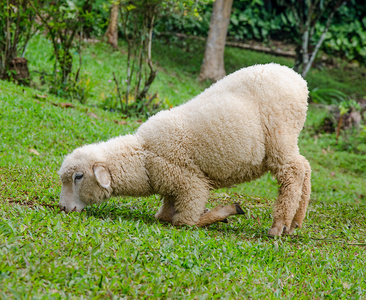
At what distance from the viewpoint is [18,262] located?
281 cm

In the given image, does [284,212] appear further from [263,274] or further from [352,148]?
[352,148]

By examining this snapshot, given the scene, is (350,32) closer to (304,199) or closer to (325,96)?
(325,96)

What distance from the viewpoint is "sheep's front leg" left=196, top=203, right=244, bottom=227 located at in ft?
14.2

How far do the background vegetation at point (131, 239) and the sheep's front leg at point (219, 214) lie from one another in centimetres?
8

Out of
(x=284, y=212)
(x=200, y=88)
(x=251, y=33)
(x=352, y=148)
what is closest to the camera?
(x=284, y=212)

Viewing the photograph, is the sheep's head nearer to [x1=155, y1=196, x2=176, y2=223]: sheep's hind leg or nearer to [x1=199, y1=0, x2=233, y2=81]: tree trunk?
[x1=155, y1=196, x2=176, y2=223]: sheep's hind leg

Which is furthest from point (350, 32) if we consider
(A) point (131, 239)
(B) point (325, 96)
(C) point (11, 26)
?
(A) point (131, 239)

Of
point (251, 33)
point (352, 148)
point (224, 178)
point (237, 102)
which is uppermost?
point (251, 33)

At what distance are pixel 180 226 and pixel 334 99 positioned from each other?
11.9 m

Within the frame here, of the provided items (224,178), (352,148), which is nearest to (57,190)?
(224,178)

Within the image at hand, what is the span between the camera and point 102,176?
4.23 m

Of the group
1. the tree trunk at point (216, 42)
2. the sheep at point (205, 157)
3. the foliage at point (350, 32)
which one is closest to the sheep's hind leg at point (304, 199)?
the sheep at point (205, 157)

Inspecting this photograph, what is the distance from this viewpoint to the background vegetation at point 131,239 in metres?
2.83

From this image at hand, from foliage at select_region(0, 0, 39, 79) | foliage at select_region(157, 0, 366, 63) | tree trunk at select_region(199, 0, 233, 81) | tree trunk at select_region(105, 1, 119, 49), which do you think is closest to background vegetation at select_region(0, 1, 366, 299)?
foliage at select_region(0, 0, 39, 79)
